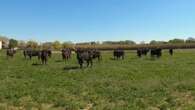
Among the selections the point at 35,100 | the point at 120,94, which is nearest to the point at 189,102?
the point at 120,94

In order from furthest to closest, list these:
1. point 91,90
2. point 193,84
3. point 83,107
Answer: point 193,84 → point 91,90 → point 83,107

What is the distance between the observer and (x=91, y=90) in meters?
15.9

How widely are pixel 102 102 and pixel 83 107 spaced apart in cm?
105

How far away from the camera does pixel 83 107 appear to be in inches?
490

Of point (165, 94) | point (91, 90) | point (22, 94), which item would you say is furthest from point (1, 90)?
point (165, 94)

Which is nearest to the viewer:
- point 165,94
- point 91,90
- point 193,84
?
point 165,94

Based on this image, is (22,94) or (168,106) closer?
(168,106)

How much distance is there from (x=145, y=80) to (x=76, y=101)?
23.3 feet

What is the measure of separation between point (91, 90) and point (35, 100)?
3.13 m

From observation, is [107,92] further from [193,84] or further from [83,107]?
[193,84]

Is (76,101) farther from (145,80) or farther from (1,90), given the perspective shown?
(145,80)

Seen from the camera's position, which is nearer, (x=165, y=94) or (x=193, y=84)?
(x=165, y=94)

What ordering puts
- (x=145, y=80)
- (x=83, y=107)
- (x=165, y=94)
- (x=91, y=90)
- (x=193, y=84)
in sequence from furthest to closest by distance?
1. (x=145, y=80)
2. (x=193, y=84)
3. (x=91, y=90)
4. (x=165, y=94)
5. (x=83, y=107)

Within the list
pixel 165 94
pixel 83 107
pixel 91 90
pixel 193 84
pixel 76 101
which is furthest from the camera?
pixel 193 84
